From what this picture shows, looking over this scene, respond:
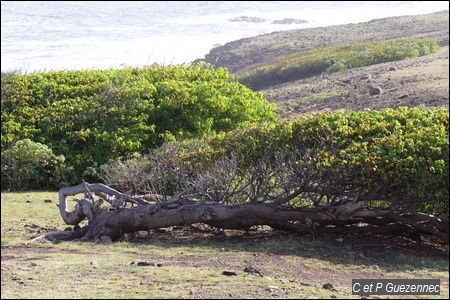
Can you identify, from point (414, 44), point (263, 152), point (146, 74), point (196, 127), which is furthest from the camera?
point (414, 44)

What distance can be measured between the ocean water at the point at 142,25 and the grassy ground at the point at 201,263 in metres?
22.5

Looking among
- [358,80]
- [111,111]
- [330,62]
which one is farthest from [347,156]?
[330,62]

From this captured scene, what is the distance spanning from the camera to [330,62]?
31.1m

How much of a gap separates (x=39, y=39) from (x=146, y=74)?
1151 inches

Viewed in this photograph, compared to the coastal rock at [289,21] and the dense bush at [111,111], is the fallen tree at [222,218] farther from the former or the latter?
the coastal rock at [289,21]

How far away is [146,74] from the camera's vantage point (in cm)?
1702

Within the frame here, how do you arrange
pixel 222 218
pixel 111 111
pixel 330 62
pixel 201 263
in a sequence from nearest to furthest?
pixel 201 263 → pixel 222 218 → pixel 111 111 → pixel 330 62

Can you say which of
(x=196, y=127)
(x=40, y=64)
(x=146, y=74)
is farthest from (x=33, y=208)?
(x=40, y=64)

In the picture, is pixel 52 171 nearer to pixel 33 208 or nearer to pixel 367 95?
pixel 33 208

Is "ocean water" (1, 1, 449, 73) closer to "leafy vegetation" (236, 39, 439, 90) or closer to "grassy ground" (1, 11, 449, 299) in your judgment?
"leafy vegetation" (236, 39, 439, 90)

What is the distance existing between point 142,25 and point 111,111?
39.7 metres

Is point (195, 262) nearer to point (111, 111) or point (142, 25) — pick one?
point (111, 111)

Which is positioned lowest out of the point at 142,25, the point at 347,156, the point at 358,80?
the point at 347,156

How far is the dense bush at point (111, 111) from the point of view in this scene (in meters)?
15.1
